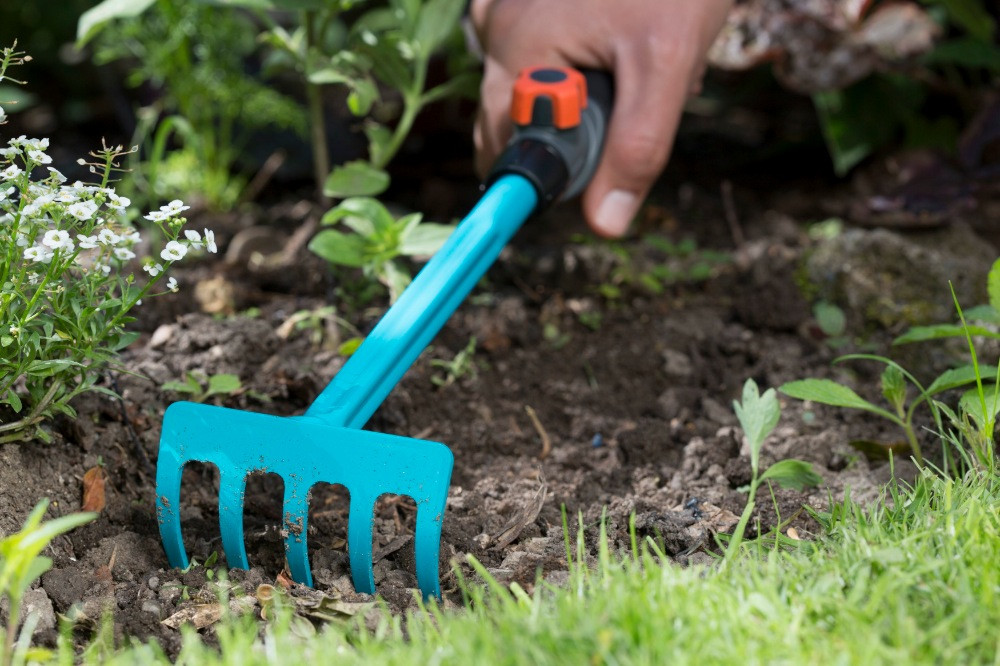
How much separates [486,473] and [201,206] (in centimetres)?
140

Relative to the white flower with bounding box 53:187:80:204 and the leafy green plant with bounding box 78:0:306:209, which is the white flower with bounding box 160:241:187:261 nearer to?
the white flower with bounding box 53:187:80:204

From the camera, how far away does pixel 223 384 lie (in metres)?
1.53

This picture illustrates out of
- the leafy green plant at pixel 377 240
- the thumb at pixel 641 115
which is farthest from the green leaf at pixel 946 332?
the leafy green plant at pixel 377 240

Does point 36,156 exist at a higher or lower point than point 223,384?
higher

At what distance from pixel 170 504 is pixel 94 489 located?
0.17 meters

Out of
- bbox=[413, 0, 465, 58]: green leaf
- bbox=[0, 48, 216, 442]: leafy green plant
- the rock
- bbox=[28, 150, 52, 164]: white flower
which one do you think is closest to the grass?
bbox=[0, 48, 216, 442]: leafy green plant

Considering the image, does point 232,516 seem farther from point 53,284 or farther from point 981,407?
point 981,407

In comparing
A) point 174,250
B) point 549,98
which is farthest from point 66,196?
point 549,98

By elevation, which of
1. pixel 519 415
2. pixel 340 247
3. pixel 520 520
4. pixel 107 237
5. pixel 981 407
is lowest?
pixel 519 415

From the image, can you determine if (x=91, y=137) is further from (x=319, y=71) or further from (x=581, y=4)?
(x=581, y=4)

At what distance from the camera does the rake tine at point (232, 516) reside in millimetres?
1267

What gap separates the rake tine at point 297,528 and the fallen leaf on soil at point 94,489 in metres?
0.33

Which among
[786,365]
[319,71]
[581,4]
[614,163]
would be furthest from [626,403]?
[319,71]

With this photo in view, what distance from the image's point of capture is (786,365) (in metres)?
1.81
